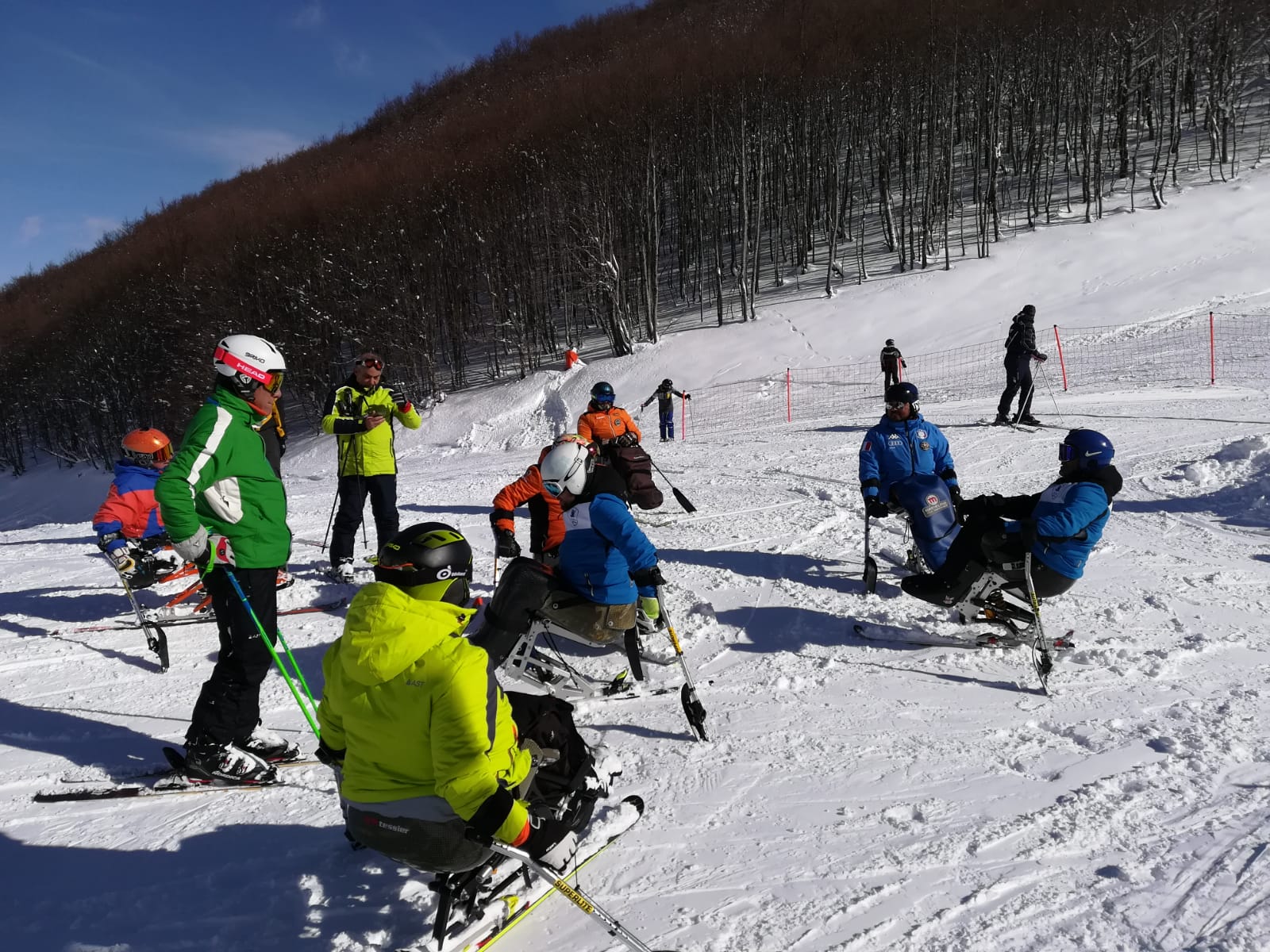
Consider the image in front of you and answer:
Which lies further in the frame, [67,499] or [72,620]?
[67,499]

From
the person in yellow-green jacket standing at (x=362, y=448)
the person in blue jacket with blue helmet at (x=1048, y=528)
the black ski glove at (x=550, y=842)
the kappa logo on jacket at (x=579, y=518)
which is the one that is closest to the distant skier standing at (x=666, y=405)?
the person in yellow-green jacket standing at (x=362, y=448)

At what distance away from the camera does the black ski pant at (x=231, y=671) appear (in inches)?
146

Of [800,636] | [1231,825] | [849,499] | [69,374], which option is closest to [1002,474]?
[849,499]

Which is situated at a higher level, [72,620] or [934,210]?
[934,210]

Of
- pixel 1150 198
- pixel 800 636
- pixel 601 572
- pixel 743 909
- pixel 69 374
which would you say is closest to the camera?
pixel 743 909

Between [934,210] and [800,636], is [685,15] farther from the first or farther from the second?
[800,636]

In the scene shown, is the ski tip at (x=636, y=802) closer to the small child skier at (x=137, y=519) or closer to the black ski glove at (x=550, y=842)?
the black ski glove at (x=550, y=842)

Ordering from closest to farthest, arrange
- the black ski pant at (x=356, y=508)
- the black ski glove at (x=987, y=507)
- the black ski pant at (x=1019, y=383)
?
the black ski glove at (x=987, y=507), the black ski pant at (x=356, y=508), the black ski pant at (x=1019, y=383)

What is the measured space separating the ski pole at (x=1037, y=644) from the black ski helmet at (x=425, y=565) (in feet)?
11.3

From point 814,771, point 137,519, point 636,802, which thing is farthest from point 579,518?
point 137,519

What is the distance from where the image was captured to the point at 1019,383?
444 inches

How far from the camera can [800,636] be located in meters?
5.20

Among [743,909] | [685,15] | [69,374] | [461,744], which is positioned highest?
[685,15]

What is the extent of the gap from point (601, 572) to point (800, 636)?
5.44ft
